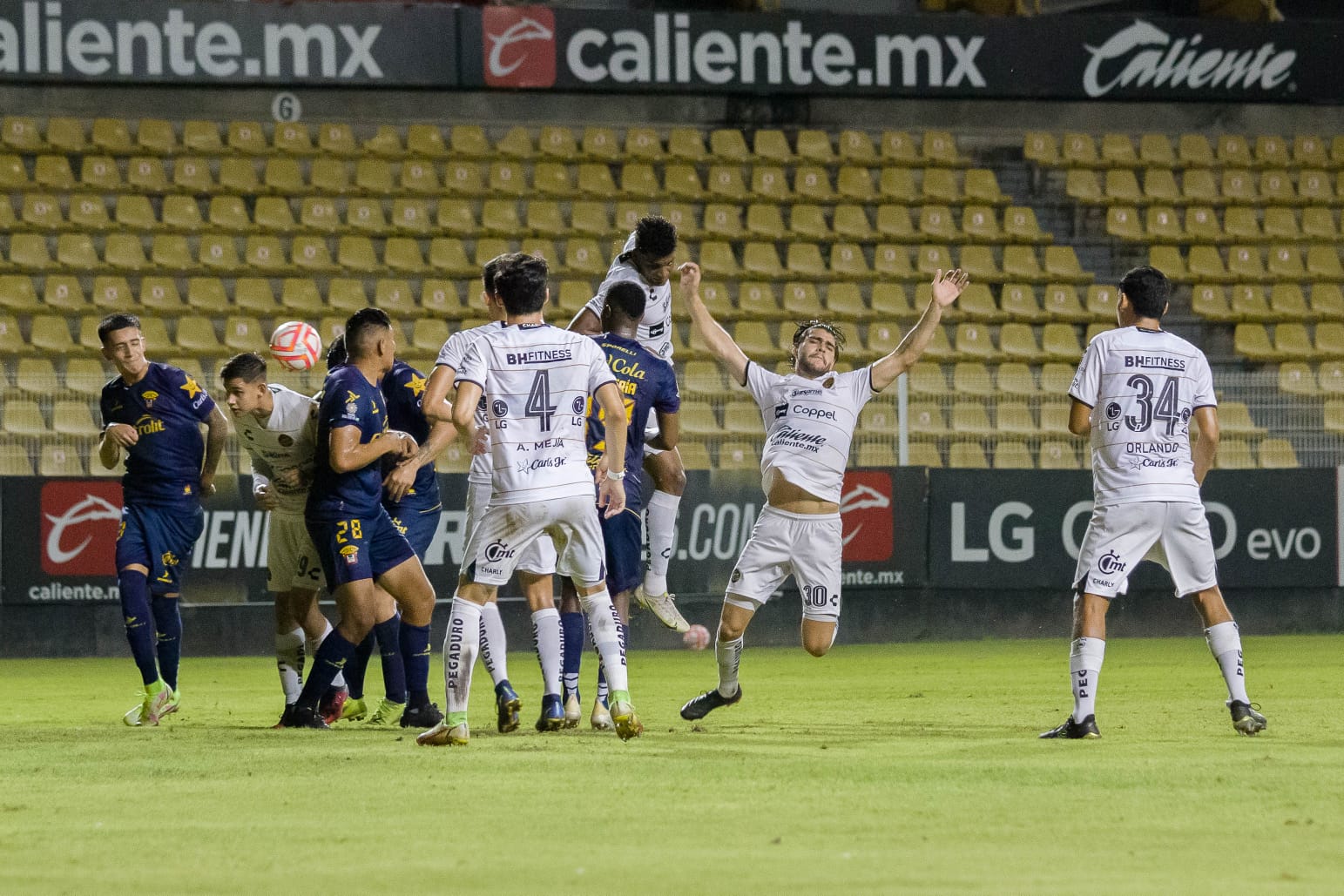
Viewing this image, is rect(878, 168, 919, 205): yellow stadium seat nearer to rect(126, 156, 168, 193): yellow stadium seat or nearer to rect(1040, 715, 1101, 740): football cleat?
rect(126, 156, 168, 193): yellow stadium seat

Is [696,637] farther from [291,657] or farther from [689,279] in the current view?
[689,279]

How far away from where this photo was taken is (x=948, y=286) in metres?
8.78

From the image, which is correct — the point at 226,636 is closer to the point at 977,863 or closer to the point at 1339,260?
the point at 977,863

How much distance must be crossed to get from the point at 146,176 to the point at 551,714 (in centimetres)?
1368

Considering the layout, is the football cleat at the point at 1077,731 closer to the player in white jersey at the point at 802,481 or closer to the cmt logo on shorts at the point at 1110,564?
the cmt logo on shorts at the point at 1110,564

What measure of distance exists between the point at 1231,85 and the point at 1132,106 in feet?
5.17

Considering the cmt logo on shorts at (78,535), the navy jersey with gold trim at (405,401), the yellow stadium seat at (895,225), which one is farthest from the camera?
the yellow stadium seat at (895,225)

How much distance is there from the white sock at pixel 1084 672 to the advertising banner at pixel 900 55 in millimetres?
14152

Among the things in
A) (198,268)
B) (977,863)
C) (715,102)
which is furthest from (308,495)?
(715,102)

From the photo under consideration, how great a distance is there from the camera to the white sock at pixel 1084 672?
7.96 metres

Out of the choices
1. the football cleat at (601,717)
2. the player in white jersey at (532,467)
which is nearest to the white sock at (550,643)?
the football cleat at (601,717)

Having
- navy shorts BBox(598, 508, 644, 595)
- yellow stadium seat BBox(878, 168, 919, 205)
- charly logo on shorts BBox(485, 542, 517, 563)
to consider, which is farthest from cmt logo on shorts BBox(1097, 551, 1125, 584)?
yellow stadium seat BBox(878, 168, 919, 205)

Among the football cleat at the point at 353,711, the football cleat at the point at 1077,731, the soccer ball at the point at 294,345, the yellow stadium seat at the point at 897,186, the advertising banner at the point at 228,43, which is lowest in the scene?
the football cleat at the point at 353,711

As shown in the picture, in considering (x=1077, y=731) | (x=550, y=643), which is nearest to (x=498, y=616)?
(x=550, y=643)
